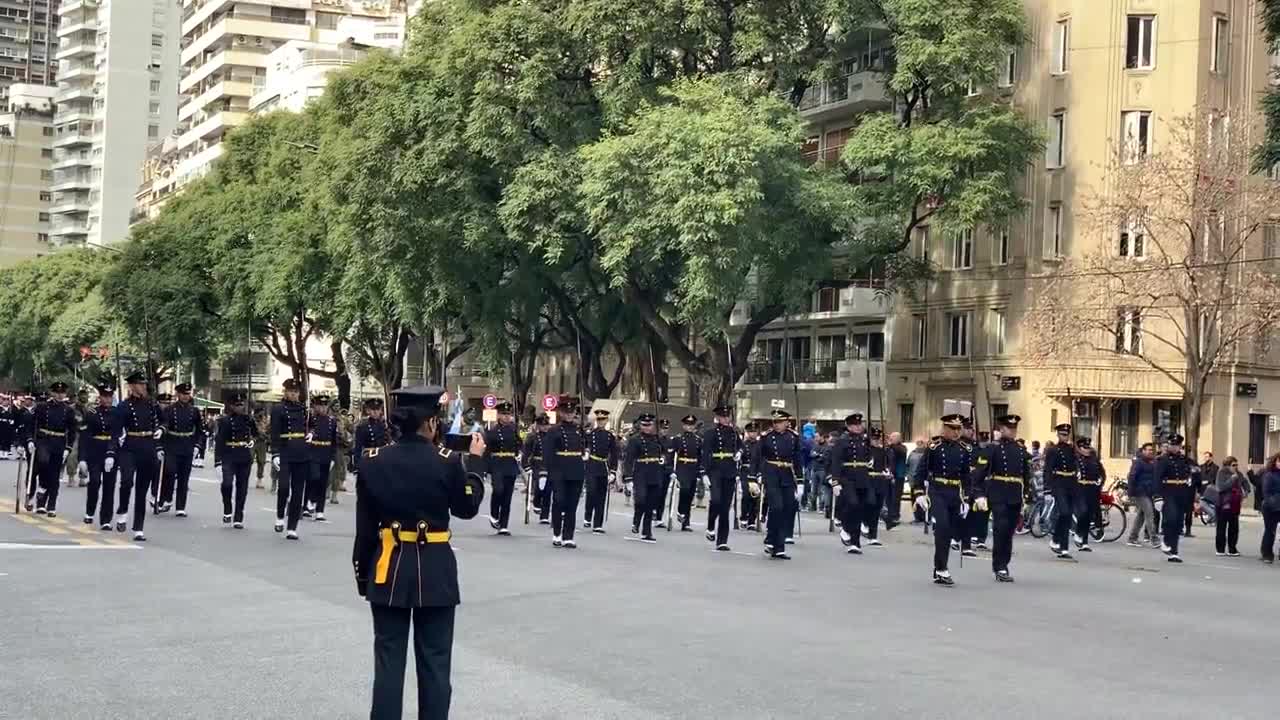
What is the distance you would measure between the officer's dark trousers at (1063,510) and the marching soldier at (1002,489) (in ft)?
12.4

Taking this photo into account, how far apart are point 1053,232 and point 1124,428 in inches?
233

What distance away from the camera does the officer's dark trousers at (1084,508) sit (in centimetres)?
2683

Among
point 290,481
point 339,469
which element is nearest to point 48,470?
point 290,481

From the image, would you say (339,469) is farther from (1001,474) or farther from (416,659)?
(416,659)

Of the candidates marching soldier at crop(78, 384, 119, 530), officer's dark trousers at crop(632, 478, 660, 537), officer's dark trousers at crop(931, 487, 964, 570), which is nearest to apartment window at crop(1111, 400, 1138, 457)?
officer's dark trousers at crop(632, 478, 660, 537)

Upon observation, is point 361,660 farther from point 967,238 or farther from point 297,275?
point 297,275

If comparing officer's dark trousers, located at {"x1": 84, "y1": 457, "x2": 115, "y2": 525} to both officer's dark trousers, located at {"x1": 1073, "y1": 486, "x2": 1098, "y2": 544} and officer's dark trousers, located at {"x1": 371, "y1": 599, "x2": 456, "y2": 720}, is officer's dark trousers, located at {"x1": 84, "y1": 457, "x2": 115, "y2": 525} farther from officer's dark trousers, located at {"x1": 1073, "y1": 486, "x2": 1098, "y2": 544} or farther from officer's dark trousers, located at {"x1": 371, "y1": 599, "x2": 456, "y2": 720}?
officer's dark trousers, located at {"x1": 371, "y1": 599, "x2": 456, "y2": 720}

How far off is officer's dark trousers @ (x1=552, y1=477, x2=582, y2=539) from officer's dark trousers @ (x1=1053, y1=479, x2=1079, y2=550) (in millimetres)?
6836

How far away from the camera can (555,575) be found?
61.9 ft

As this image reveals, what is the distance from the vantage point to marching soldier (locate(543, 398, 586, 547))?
23.5 metres

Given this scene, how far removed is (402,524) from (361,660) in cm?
334

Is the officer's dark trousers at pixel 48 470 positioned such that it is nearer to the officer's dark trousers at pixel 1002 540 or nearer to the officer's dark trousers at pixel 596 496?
the officer's dark trousers at pixel 596 496

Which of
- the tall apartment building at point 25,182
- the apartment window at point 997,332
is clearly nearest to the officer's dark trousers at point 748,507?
the apartment window at point 997,332

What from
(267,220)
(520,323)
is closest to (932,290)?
(520,323)
